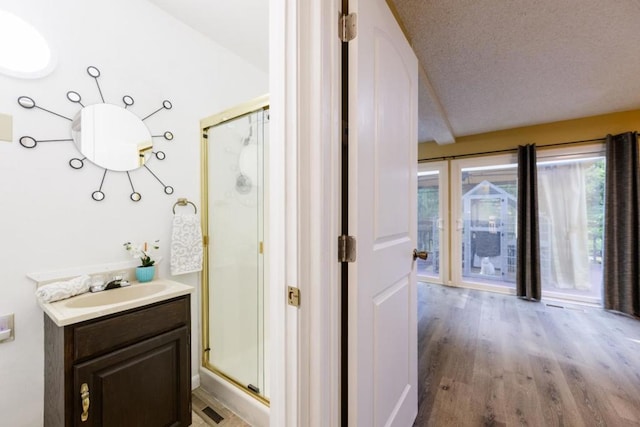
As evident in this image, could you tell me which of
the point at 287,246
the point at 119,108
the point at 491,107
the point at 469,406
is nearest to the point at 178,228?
the point at 119,108

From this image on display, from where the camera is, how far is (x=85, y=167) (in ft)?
4.58

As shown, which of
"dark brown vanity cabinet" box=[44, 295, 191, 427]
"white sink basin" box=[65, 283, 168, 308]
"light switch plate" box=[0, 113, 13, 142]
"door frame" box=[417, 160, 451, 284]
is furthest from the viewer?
"door frame" box=[417, 160, 451, 284]

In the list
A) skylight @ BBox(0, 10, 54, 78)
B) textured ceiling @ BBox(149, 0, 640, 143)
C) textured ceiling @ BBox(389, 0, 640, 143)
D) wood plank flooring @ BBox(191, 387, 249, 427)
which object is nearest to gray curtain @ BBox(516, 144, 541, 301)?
textured ceiling @ BBox(389, 0, 640, 143)

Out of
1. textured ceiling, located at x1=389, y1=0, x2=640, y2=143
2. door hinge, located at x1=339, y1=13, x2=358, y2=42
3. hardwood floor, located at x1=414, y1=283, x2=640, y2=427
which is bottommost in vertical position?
hardwood floor, located at x1=414, y1=283, x2=640, y2=427

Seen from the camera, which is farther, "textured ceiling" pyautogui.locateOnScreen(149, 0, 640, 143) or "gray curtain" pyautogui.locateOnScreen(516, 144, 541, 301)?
"gray curtain" pyautogui.locateOnScreen(516, 144, 541, 301)

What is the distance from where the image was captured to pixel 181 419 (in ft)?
4.54

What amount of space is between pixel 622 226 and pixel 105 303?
4.88m

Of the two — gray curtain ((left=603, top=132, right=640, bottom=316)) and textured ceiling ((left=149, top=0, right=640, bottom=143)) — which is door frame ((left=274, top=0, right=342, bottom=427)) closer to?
textured ceiling ((left=149, top=0, right=640, bottom=143))

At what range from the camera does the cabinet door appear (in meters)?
1.08

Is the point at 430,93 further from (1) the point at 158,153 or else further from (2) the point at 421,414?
(2) the point at 421,414

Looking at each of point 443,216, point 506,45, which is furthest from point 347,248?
point 443,216

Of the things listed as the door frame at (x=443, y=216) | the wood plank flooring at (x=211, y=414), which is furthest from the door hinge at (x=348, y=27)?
the door frame at (x=443, y=216)

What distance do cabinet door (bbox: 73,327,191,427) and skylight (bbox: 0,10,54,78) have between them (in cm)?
139

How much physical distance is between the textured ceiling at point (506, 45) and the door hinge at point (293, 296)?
174cm
